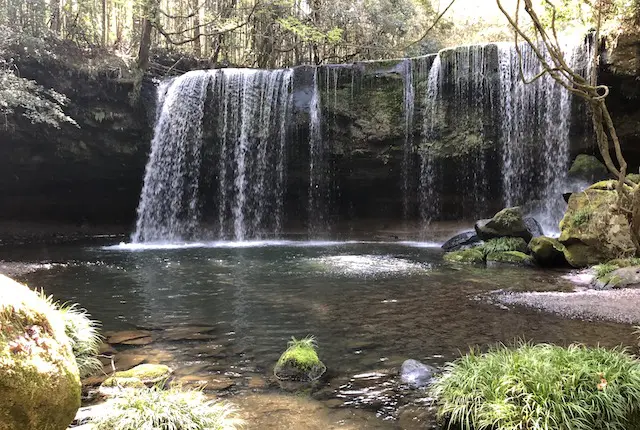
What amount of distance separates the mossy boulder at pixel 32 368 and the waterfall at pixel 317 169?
16.1 meters

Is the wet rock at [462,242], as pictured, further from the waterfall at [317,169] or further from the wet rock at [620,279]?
the waterfall at [317,169]

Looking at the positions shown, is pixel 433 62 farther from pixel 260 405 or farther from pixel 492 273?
pixel 260 405

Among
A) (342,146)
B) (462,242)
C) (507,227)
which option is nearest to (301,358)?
(507,227)

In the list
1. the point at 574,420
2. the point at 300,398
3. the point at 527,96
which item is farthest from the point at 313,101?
the point at 574,420

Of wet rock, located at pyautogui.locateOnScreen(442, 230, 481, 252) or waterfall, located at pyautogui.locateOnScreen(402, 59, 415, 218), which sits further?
waterfall, located at pyautogui.locateOnScreen(402, 59, 415, 218)

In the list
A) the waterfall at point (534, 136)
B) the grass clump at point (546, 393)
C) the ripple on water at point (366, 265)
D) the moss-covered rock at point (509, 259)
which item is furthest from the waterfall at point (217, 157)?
the grass clump at point (546, 393)

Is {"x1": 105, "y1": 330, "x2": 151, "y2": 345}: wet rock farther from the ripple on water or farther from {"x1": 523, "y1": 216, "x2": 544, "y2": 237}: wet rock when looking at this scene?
{"x1": 523, "y1": 216, "x2": 544, "y2": 237}: wet rock

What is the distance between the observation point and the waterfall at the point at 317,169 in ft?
59.6

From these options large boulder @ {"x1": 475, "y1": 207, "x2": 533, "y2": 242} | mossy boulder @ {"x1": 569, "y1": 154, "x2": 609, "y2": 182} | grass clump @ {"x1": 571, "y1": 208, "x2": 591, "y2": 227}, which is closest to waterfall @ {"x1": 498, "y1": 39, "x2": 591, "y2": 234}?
mossy boulder @ {"x1": 569, "y1": 154, "x2": 609, "y2": 182}

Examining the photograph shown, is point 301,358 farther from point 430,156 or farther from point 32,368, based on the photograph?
point 430,156

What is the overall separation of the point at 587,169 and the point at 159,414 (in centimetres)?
1657

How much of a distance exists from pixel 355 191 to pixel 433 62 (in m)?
5.77

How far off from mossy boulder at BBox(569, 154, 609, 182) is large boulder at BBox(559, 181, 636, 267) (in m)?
4.43

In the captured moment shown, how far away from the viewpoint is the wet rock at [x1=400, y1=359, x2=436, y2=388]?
4.62 meters
